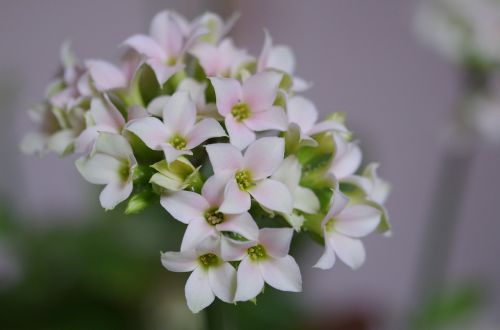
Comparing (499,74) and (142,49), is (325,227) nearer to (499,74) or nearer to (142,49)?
(142,49)

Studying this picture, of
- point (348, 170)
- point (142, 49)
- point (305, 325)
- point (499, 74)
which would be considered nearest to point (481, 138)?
point (499, 74)

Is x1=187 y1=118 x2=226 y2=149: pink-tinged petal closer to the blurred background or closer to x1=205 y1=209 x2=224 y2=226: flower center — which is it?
x1=205 y1=209 x2=224 y2=226: flower center

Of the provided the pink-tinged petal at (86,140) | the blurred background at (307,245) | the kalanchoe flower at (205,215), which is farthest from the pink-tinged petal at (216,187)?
the blurred background at (307,245)

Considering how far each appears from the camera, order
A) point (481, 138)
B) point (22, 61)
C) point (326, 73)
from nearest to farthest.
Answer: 1. point (481, 138)
2. point (22, 61)
3. point (326, 73)

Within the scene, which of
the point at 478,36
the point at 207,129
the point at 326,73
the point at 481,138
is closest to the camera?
the point at 207,129

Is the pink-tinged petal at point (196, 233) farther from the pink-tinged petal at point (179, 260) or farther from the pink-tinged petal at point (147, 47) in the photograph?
the pink-tinged petal at point (147, 47)

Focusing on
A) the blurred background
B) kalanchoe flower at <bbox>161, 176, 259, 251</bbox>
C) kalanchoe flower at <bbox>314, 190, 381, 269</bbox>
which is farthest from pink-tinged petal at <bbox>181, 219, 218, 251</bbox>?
the blurred background
